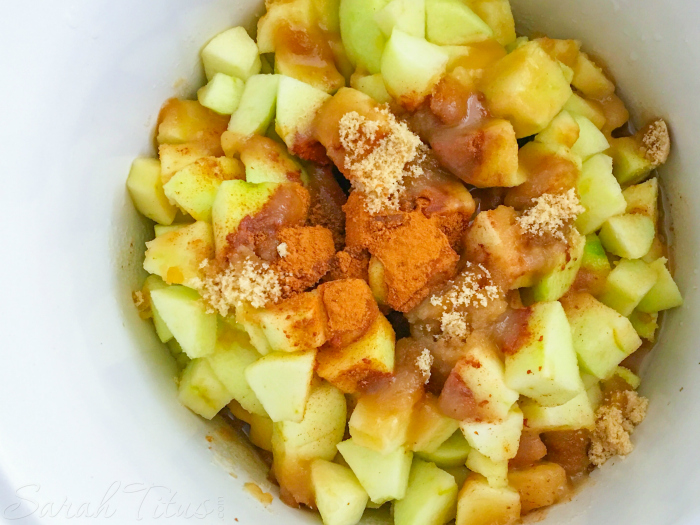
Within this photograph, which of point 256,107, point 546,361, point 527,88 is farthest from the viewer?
point 256,107

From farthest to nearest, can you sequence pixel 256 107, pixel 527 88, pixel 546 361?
1. pixel 256 107
2. pixel 527 88
3. pixel 546 361

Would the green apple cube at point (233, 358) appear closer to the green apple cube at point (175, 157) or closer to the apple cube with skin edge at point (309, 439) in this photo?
the apple cube with skin edge at point (309, 439)

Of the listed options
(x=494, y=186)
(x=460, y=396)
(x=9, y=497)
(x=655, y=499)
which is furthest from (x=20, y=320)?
(x=655, y=499)

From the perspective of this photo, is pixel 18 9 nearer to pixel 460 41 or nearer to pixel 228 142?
pixel 228 142

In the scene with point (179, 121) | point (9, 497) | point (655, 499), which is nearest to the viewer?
point (9, 497)

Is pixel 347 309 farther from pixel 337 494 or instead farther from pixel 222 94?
pixel 222 94

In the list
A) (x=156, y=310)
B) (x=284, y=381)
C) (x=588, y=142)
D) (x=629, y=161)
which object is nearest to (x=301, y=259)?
(x=284, y=381)

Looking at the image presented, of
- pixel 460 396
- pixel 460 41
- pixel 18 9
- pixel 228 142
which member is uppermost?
pixel 18 9
